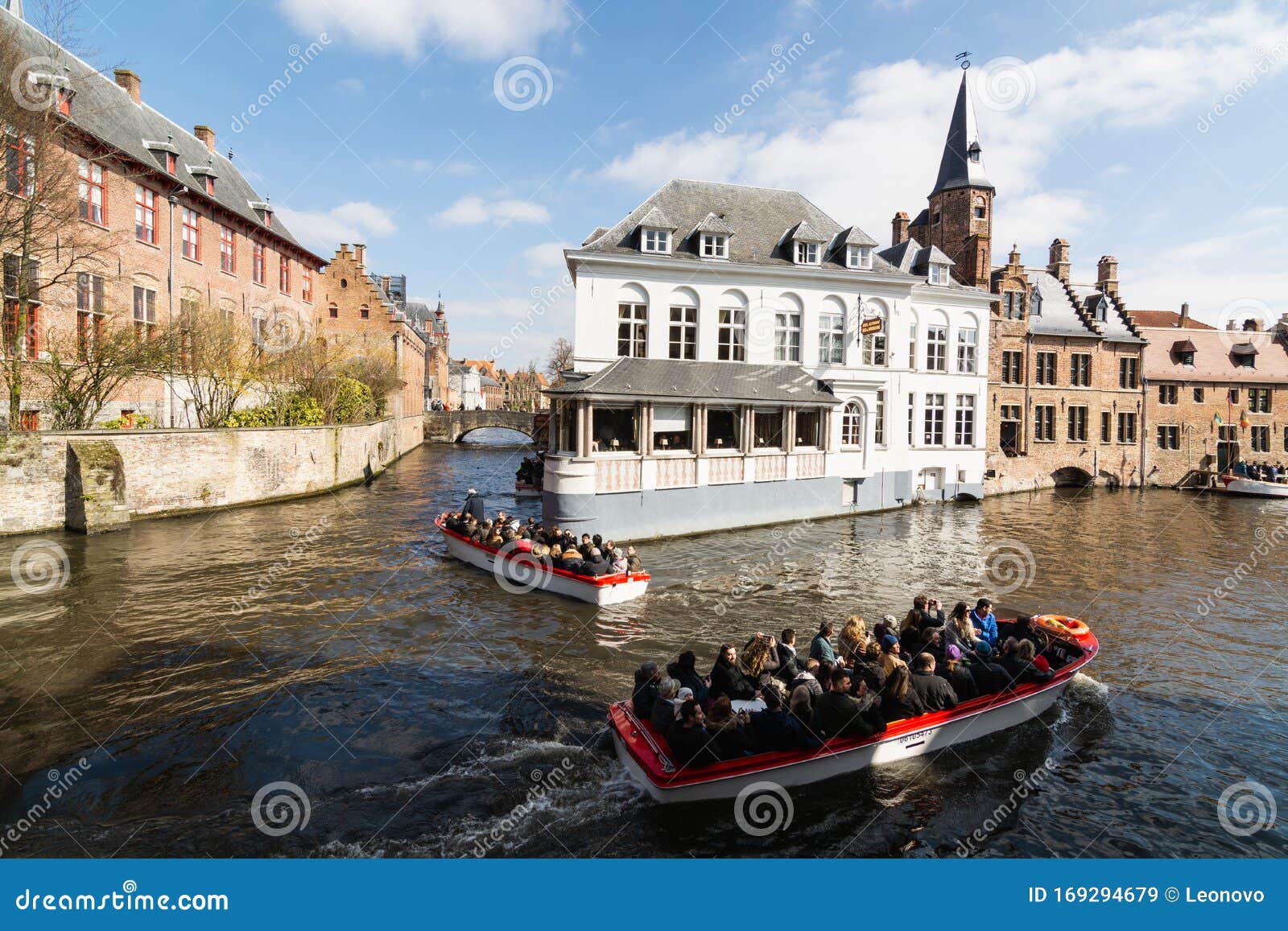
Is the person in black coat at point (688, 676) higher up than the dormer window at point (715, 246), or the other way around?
the dormer window at point (715, 246)

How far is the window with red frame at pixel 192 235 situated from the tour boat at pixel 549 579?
23166 mm

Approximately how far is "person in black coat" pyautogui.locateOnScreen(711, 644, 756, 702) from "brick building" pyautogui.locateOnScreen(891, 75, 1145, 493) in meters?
29.2

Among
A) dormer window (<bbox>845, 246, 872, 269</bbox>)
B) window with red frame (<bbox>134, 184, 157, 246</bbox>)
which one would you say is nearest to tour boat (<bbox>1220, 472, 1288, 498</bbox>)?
dormer window (<bbox>845, 246, 872, 269</bbox>)

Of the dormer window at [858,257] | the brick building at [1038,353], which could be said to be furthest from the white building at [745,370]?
the brick building at [1038,353]

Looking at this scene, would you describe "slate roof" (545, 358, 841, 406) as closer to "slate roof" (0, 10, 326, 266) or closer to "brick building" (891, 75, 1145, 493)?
"brick building" (891, 75, 1145, 493)

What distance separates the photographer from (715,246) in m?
24.7

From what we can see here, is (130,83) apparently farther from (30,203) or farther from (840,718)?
(840,718)

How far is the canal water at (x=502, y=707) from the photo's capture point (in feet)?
23.6

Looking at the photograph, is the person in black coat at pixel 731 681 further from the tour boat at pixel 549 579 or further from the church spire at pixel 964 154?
the church spire at pixel 964 154

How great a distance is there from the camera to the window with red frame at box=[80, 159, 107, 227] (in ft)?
78.7

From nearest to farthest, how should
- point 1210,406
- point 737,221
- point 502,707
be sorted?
1. point 502,707
2. point 737,221
3. point 1210,406

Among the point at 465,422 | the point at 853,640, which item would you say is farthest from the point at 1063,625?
the point at 465,422

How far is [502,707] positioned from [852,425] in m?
20.7

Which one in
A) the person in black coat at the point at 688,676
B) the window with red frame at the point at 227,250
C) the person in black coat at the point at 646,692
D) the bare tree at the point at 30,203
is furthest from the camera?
the window with red frame at the point at 227,250
